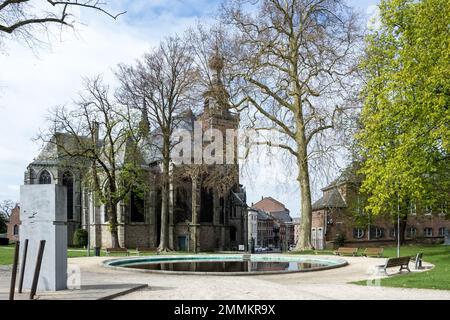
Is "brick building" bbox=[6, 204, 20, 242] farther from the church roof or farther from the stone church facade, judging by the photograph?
the church roof

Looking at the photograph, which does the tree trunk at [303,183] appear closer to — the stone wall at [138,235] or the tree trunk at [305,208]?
the tree trunk at [305,208]

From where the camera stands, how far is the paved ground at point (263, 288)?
11.9 m

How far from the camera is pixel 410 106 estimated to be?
21.2 m

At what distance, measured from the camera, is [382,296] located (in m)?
12.0

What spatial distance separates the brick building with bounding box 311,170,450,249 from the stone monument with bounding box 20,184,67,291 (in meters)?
36.9

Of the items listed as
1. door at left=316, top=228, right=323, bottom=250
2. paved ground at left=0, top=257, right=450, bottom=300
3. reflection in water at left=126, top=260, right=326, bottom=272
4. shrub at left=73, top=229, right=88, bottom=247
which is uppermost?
paved ground at left=0, top=257, right=450, bottom=300

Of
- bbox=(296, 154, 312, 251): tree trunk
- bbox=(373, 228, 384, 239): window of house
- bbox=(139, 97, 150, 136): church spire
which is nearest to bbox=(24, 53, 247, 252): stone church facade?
bbox=(139, 97, 150, 136): church spire

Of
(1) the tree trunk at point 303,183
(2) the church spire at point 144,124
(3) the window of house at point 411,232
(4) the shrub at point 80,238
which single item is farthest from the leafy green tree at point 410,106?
(3) the window of house at point 411,232

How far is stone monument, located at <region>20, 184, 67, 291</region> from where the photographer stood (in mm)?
12438

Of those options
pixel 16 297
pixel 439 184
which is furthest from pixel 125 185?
pixel 16 297

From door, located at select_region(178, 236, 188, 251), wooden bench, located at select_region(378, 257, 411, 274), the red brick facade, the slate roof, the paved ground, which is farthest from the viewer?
the slate roof

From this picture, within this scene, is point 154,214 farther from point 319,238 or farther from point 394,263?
point 394,263

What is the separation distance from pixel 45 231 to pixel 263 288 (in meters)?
5.90
